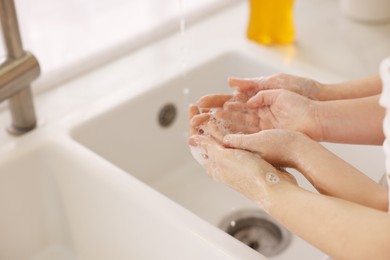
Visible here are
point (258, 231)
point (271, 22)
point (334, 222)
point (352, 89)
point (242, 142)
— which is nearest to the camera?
point (334, 222)

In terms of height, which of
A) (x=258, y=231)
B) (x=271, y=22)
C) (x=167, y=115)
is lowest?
(x=258, y=231)

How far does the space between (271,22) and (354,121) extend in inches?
15.7

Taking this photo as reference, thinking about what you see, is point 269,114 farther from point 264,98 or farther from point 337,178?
point 337,178

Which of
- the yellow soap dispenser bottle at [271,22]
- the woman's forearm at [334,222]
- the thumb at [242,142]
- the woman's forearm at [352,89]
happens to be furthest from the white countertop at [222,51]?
the woman's forearm at [334,222]

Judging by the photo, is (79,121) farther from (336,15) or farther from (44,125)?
(336,15)

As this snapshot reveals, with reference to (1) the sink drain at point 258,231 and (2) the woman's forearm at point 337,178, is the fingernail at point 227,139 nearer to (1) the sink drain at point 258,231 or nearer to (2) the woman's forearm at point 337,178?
(2) the woman's forearm at point 337,178

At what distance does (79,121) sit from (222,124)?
250mm

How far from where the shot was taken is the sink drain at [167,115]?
1.00 m

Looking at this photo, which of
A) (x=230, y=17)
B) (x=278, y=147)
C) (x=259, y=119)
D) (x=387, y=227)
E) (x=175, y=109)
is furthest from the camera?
(x=230, y=17)

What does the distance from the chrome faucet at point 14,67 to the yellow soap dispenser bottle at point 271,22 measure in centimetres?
40

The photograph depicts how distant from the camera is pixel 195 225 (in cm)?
69

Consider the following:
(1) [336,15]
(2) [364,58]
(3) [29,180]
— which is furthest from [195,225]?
(1) [336,15]

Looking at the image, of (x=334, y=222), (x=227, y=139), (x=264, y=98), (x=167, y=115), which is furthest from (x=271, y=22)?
(x=334, y=222)

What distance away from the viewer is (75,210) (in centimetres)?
86
